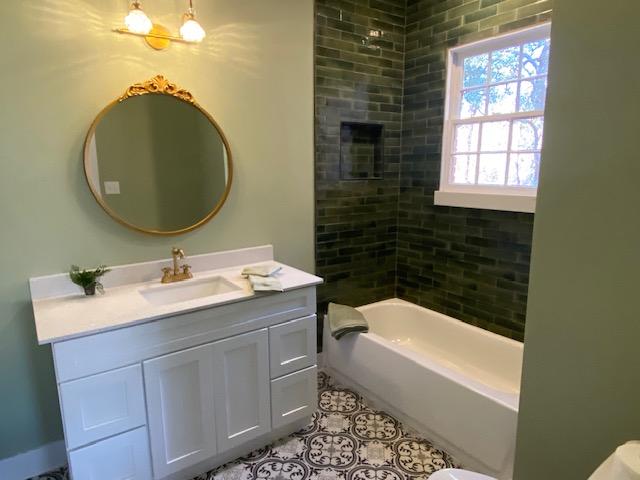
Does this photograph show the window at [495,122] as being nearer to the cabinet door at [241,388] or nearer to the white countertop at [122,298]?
the white countertop at [122,298]

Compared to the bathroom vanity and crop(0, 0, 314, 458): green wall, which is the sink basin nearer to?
the bathroom vanity

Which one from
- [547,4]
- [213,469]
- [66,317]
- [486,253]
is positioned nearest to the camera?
[66,317]

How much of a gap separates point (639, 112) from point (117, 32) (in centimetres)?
209

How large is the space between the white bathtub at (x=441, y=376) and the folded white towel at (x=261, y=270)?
751 mm

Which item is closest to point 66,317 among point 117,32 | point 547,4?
point 117,32

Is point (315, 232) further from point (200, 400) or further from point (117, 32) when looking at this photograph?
point (117, 32)

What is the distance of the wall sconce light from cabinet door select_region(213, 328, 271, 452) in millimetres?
1514

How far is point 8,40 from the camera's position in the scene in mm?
1685

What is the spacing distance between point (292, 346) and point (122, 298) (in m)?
0.87

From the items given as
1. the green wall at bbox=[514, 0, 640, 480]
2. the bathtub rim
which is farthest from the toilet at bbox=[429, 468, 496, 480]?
the bathtub rim

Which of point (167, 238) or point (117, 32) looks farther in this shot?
point (167, 238)

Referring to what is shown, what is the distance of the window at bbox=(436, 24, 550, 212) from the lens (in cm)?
235

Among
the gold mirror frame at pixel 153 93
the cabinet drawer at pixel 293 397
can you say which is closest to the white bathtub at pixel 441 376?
the cabinet drawer at pixel 293 397

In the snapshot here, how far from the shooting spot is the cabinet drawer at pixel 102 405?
4.92 feet
